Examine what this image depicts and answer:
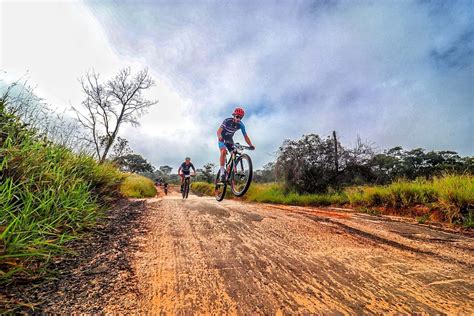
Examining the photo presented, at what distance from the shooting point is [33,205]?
2215mm

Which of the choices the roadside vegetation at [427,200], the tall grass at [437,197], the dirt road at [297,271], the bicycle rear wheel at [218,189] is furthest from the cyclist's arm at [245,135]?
the tall grass at [437,197]

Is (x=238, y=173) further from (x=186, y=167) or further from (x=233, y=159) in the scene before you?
(x=186, y=167)

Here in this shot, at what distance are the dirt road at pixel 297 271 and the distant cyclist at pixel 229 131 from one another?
3.51 metres

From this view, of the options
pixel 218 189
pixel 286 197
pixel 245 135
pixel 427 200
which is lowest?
pixel 286 197

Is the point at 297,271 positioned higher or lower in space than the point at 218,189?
lower

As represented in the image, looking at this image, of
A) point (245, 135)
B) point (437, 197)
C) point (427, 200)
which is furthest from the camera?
point (245, 135)

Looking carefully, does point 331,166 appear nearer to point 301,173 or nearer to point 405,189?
point 301,173

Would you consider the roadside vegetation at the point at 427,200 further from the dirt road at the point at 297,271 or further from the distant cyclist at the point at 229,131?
the distant cyclist at the point at 229,131

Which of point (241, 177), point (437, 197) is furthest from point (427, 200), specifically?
point (241, 177)

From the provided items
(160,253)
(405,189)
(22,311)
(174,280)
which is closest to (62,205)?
(160,253)

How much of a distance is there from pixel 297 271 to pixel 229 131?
4.93 metres

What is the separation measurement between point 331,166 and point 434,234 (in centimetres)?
1017

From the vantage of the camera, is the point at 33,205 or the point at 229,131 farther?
the point at 229,131

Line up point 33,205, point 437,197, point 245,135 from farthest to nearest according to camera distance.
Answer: point 245,135
point 437,197
point 33,205
